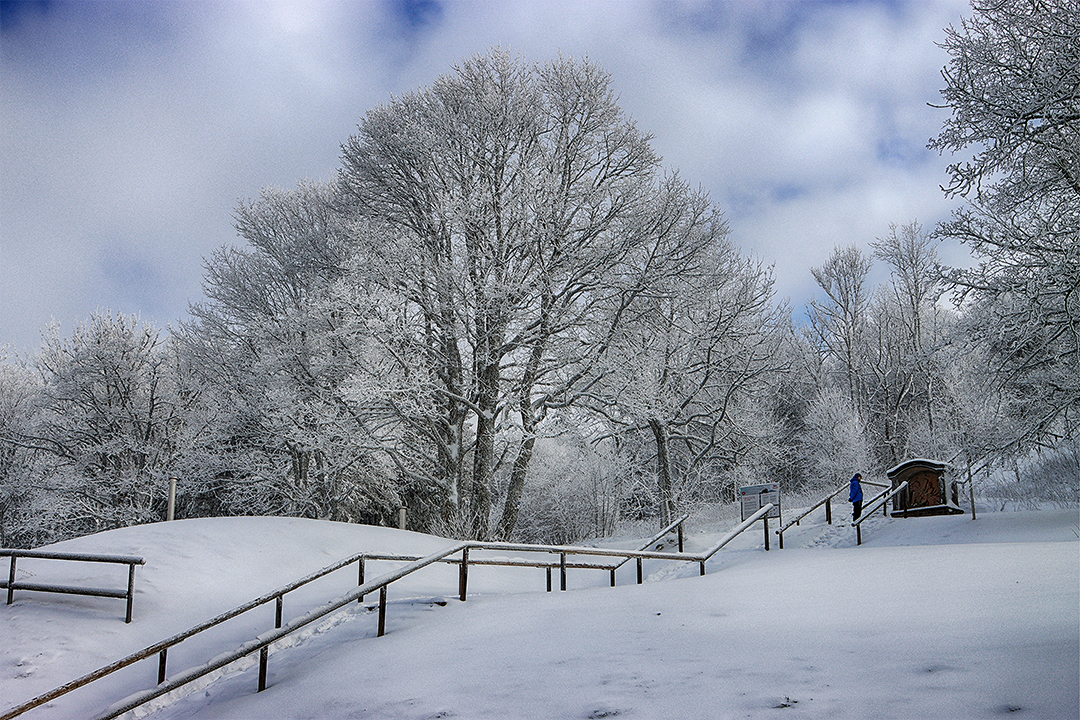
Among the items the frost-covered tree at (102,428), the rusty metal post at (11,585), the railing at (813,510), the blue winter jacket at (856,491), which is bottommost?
the rusty metal post at (11,585)

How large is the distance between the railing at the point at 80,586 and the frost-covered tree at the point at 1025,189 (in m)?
14.1

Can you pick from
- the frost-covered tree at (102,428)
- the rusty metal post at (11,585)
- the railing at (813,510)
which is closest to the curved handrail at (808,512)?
the railing at (813,510)

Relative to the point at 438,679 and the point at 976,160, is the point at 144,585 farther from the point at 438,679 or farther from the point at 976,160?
the point at 976,160

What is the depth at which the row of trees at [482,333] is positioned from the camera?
12734mm

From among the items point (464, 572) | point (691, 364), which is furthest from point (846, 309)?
point (464, 572)

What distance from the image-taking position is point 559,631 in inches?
245

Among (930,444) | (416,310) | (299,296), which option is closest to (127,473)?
(299,296)

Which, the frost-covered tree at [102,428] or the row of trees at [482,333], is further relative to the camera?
the frost-covered tree at [102,428]

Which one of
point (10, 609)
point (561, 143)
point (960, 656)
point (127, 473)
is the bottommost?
point (10, 609)

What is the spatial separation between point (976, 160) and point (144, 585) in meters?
Answer: 14.9

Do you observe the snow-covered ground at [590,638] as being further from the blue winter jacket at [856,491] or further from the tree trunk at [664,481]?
the tree trunk at [664,481]

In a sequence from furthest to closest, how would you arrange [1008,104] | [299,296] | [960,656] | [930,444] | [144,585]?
[930,444] → [299,296] → [1008,104] → [144,585] → [960,656]

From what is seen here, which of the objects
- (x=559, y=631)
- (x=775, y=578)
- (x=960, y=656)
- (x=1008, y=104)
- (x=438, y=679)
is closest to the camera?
(x=960, y=656)

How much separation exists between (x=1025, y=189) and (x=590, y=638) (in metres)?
11.2
